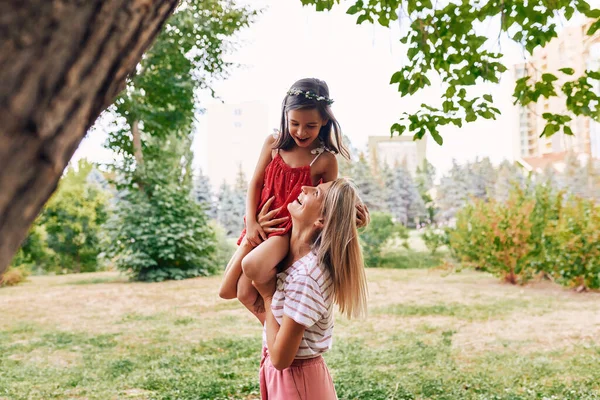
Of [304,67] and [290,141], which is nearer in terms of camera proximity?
[290,141]

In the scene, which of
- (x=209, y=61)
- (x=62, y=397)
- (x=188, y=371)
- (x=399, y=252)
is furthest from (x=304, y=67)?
(x=62, y=397)

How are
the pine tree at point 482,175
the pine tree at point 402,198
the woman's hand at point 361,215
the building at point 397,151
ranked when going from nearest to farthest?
1. the woman's hand at point 361,215
2. the pine tree at point 482,175
3. the pine tree at point 402,198
4. the building at point 397,151

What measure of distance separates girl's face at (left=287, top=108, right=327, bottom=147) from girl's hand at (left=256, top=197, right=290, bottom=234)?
0.80 feet

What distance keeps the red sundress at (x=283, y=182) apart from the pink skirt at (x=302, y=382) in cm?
54

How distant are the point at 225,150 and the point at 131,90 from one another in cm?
1203

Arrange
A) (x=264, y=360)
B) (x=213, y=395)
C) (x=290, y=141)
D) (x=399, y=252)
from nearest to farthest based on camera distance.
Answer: (x=264, y=360)
(x=290, y=141)
(x=213, y=395)
(x=399, y=252)

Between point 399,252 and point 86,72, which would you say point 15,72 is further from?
point 399,252

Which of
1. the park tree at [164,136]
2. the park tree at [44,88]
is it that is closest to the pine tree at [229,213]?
the park tree at [164,136]

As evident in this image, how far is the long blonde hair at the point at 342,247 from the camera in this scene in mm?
1765

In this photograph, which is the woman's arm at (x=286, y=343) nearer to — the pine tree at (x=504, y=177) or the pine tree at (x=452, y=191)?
the pine tree at (x=452, y=191)

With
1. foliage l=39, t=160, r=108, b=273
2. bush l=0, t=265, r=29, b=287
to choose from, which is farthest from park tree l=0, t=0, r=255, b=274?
foliage l=39, t=160, r=108, b=273

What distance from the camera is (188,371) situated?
4605 millimetres

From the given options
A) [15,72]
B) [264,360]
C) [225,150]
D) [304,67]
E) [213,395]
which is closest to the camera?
[15,72]

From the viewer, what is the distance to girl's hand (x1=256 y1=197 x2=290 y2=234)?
203 centimetres
